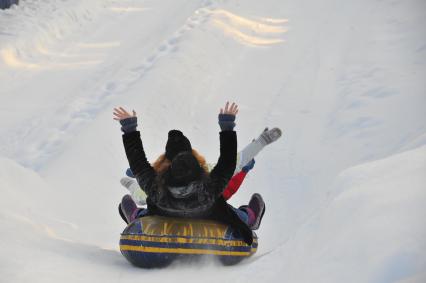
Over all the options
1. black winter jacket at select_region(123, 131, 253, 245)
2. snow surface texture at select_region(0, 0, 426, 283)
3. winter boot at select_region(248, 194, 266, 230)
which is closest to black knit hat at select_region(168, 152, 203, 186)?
black winter jacket at select_region(123, 131, 253, 245)

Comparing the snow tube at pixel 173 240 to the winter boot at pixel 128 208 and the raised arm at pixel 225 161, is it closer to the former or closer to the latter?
the raised arm at pixel 225 161

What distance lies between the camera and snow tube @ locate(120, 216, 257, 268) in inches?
145

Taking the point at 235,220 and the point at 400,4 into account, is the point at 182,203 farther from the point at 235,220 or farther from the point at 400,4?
Answer: the point at 400,4

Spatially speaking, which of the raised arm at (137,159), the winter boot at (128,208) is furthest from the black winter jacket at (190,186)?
Result: the winter boot at (128,208)

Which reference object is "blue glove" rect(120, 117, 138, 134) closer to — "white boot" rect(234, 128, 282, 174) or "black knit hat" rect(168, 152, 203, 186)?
"black knit hat" rect(168, 152, 203, 186)

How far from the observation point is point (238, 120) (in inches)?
298

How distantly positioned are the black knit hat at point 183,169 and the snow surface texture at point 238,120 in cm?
57

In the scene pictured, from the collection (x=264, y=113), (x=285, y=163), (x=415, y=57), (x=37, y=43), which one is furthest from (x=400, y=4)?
(x=37, y=43)

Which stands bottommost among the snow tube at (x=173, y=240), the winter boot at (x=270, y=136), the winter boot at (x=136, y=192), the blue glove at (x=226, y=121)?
the snow tube at (x=173, y=240)

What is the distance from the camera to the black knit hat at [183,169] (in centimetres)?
340

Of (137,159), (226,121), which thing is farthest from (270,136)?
(137,159)

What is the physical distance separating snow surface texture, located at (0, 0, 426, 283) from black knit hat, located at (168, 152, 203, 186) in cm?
57

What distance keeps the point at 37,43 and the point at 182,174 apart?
8063 millimetres

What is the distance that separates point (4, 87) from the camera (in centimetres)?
907
